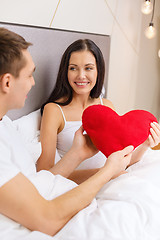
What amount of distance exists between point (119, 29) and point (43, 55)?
1.15 metres

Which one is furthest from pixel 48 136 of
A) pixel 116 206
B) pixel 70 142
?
pixel 116 206

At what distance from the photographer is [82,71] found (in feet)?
5.68

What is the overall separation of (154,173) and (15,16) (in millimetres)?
1119

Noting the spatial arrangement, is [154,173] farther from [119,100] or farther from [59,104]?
[119,100]

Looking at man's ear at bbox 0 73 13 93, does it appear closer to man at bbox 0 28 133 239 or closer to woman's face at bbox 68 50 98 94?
man at bbox 0 28 133 239

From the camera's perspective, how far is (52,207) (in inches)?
35.8

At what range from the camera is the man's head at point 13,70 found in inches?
35.6

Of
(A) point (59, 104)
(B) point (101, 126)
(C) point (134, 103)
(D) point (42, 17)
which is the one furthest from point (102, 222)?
(C) point (134, 103)

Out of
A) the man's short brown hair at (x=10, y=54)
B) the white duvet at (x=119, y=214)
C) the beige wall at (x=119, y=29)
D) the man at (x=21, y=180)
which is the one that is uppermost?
the beige wall at (x=119, y=29)

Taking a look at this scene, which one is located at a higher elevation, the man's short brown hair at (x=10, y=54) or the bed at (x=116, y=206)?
the man's short brown hair at (x=10, y=54)

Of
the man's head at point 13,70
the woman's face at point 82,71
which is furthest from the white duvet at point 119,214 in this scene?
the woman's face at point 82,71

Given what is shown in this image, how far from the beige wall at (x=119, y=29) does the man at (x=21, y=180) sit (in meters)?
0.71

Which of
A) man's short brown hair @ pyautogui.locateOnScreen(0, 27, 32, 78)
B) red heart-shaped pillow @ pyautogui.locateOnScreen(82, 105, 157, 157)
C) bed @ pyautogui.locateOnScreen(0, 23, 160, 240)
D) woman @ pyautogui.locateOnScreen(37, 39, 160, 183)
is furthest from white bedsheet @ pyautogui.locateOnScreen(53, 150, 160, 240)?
man's short brown hair @ pyautogui.locateOnScreen(0, 27, 32, 78)

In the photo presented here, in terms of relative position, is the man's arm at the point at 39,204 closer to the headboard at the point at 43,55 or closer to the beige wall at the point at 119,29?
the headboard at the point at 43,55
